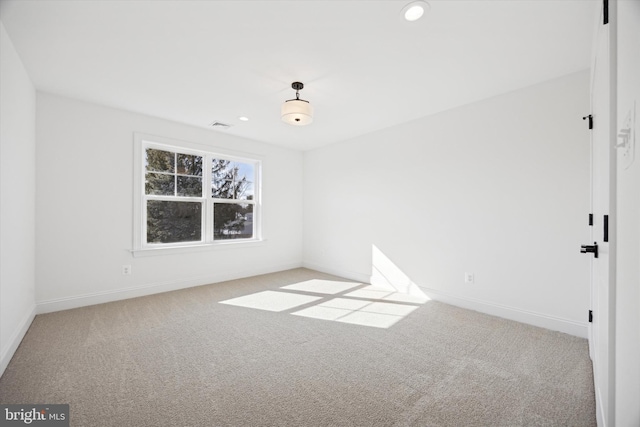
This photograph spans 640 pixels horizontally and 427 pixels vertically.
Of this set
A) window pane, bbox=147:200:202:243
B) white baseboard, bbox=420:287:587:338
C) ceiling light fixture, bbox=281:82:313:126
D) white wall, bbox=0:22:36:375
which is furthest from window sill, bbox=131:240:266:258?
white baseboard, bbox=420:287:587:338

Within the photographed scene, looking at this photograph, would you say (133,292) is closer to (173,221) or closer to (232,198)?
(173,221)

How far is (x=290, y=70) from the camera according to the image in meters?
2.76

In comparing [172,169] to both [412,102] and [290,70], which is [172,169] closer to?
[290,70]

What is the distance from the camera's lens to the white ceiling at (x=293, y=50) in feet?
6.51

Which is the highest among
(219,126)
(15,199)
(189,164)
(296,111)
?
(219,126)

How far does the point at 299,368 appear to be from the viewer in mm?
2207

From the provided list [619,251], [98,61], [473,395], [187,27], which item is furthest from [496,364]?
[98,61]

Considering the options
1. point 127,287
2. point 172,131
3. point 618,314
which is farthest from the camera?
point 172,131

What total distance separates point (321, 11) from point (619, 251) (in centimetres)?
214

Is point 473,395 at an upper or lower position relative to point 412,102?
lower

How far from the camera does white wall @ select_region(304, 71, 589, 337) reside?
9.23 feet

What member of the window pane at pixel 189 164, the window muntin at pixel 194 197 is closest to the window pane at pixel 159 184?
the window muntin at pixel 194 197

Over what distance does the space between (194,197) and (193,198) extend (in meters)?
0.03

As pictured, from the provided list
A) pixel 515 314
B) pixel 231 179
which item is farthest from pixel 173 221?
pixel 515 314
